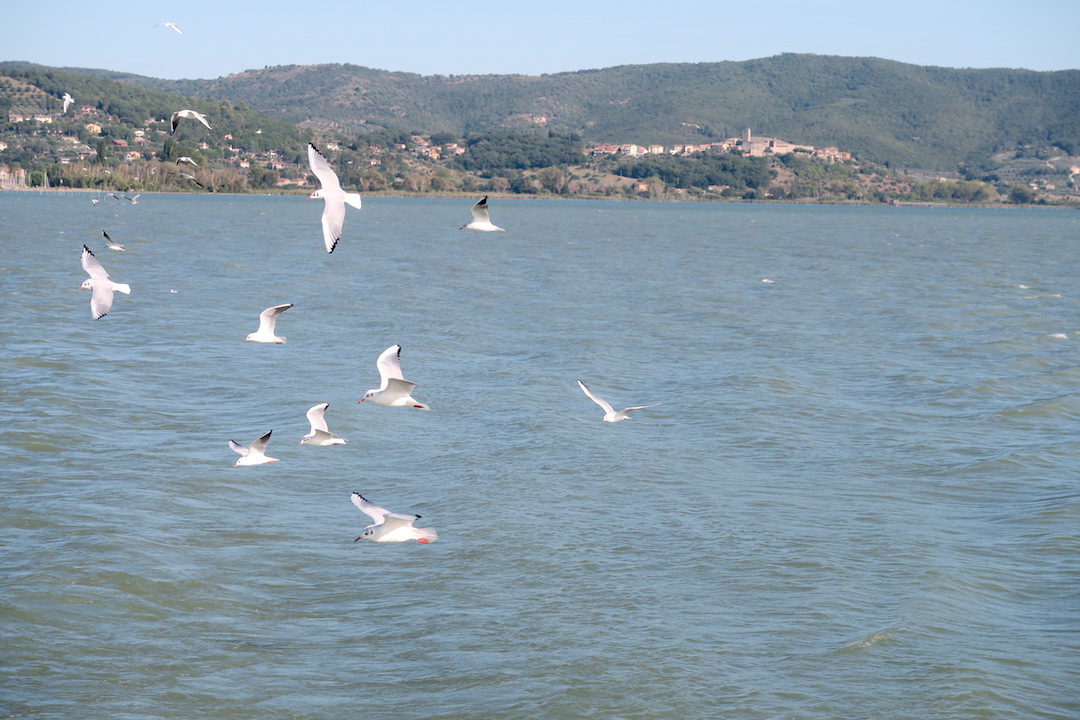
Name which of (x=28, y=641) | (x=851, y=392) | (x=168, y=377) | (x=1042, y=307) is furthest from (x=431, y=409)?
(x=1042, y=307)

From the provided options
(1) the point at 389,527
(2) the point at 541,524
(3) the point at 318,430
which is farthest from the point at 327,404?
(2) the point at 541,524

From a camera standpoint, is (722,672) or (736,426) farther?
(736,426)

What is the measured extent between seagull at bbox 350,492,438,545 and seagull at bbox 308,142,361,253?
2749mm

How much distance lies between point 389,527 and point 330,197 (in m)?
3.90

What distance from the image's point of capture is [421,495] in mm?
16391

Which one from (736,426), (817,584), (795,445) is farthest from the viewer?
(736,426)

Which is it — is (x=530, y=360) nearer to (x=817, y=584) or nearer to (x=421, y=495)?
(x=421, y=495)

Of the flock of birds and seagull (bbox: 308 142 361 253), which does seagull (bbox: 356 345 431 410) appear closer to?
the flock of birds

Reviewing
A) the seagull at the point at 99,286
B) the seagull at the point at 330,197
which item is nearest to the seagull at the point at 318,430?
the seagull at the point at 330,197

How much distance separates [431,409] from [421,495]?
19.1 ft

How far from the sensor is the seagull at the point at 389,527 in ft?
38.0

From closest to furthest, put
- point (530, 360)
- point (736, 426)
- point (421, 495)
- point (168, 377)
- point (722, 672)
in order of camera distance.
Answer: point (722, 672) < point (421, 495) < point (736, 426) < point (168, 377) < point (530, 360)

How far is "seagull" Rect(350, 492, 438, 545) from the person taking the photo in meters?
11.6

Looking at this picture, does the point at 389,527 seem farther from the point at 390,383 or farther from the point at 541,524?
the point at 541,524
